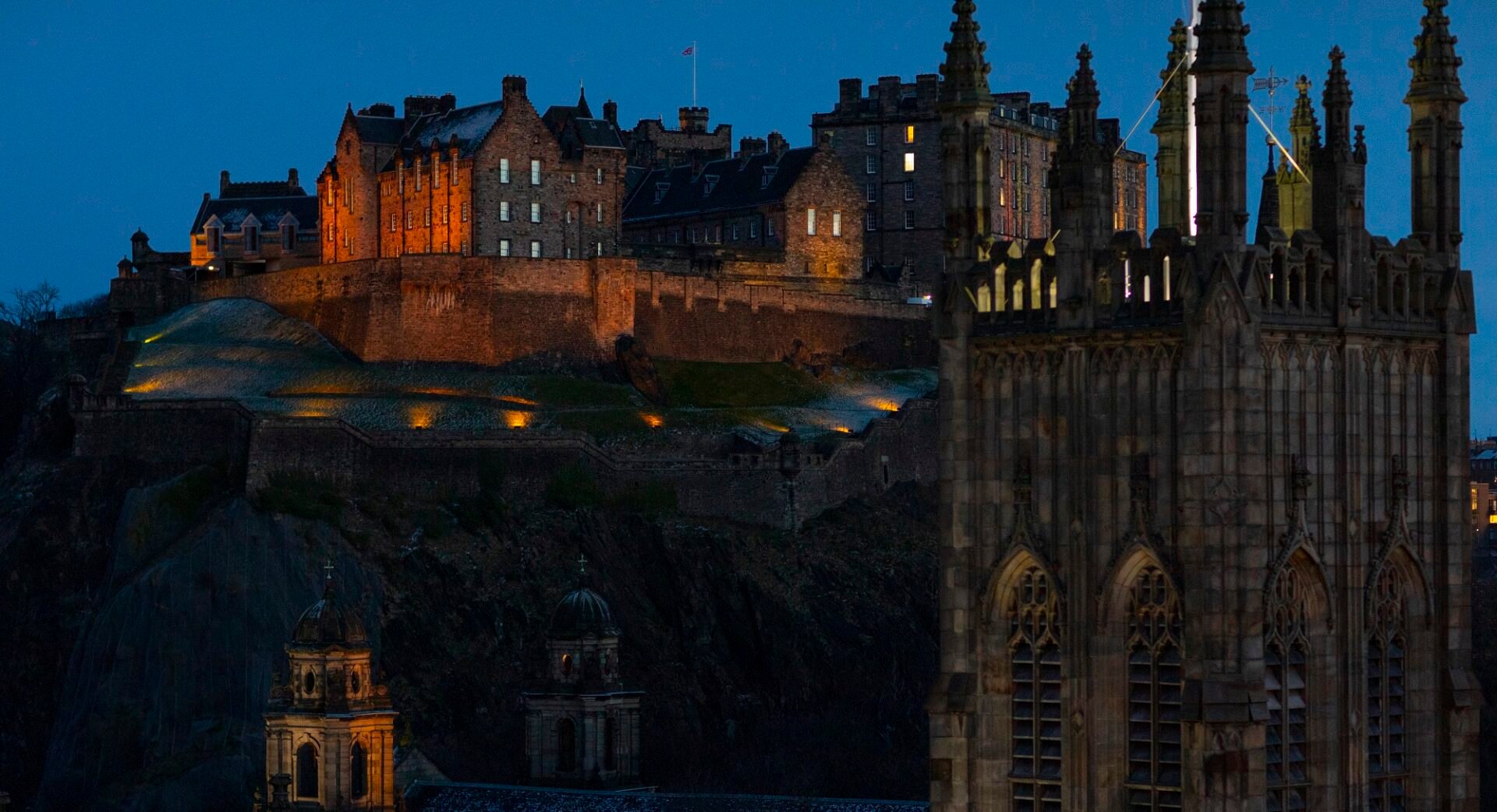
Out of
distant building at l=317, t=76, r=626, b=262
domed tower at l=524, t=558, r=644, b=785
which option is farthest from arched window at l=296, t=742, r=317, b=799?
distant building at l=317, t=76, r=626, b=262

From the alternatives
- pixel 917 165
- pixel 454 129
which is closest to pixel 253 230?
pixel 454 129

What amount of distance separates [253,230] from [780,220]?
27.8 m

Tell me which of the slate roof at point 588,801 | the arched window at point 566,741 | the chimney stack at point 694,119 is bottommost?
the slate roof at point 588,801

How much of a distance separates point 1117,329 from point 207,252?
13131cm

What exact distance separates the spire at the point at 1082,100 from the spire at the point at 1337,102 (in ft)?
7.76

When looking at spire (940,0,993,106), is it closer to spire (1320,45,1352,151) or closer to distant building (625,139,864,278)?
spire (1320,45,1352,151)

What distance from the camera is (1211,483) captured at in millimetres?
28922

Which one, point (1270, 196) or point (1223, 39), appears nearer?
point (1223, 39)

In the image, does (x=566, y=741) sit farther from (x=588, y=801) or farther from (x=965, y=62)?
(x=965, y=62)

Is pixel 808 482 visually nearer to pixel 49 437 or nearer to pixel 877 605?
pixel 877 605

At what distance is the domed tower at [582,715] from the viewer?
303 feet

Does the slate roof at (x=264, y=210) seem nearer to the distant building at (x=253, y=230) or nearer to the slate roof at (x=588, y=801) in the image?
the distant building at (x=253, y=230)

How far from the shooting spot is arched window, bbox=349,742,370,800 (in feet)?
292

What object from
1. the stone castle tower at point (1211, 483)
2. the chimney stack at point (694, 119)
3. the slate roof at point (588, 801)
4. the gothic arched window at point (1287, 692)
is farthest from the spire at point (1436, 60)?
the chimney stack at point (694, 119)
